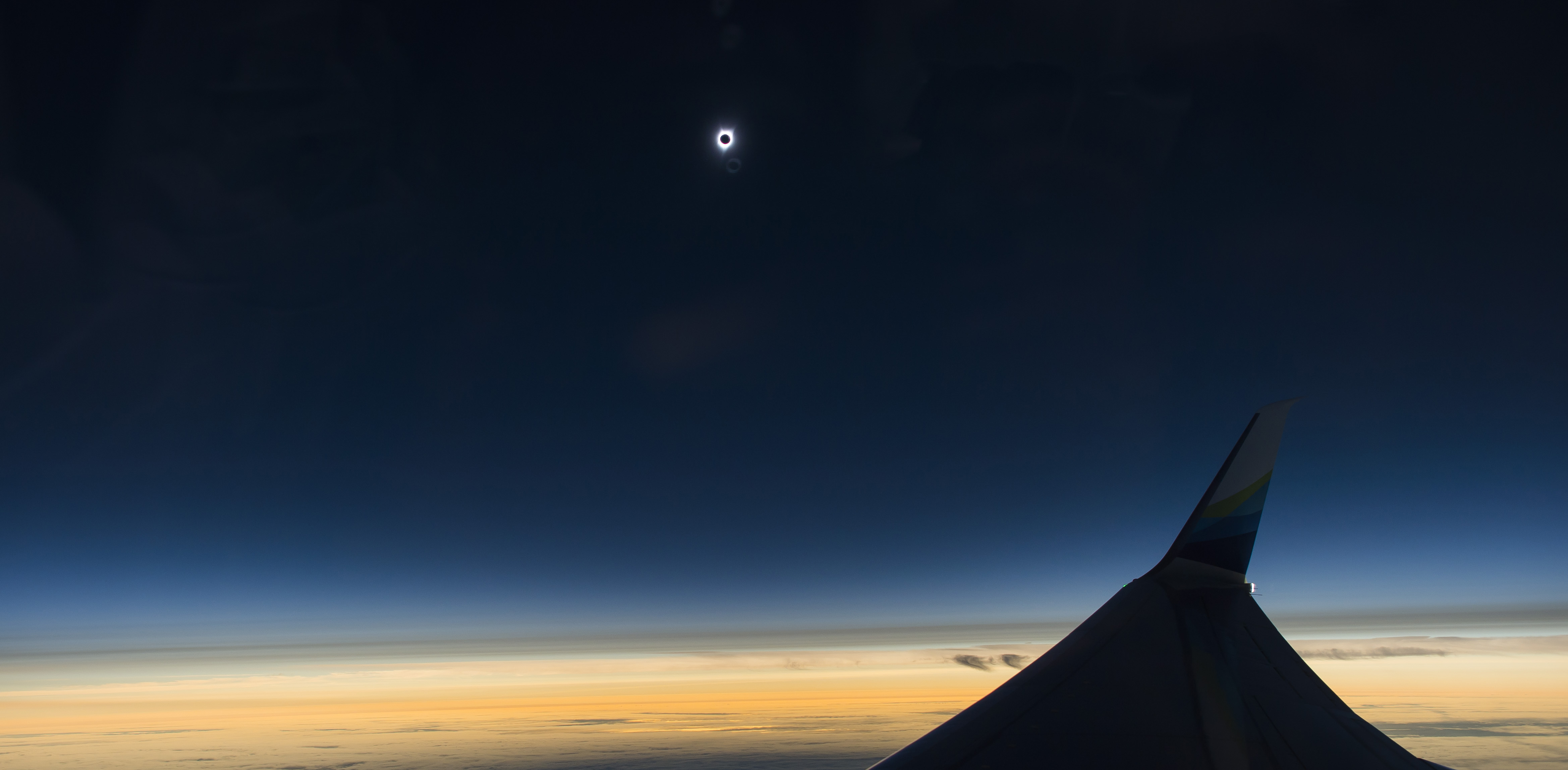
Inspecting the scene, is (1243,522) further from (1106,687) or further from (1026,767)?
(1026,767)

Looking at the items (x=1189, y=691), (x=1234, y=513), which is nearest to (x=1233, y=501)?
(x=1234, y=513)

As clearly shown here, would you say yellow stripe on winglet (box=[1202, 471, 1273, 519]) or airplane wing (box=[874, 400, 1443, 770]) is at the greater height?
yellow stripe on winglet (box=[1202, 471, 1273, 519])

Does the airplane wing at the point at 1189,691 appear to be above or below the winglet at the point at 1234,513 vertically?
below

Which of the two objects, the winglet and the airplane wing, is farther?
the winglet

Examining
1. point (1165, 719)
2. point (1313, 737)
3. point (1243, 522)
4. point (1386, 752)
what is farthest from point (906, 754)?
point (1243, 522)

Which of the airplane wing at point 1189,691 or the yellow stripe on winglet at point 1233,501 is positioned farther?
the yellow stripe on winglet at point 1233,501
